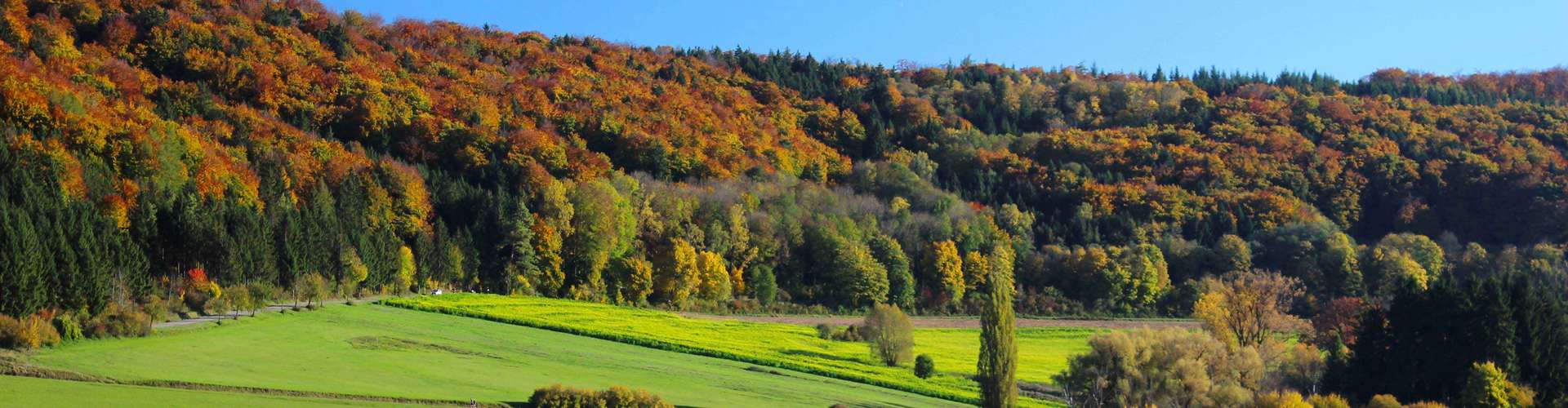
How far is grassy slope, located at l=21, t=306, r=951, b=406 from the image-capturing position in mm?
45906

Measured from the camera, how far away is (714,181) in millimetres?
117812

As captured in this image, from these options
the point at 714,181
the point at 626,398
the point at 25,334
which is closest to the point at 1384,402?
the point at 626,398

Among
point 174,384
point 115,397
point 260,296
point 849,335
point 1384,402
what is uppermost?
point 260,296

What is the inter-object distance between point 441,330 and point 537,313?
11888mm

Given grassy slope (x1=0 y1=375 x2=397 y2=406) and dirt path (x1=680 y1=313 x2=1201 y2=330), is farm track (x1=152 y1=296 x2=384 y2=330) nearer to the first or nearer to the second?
grassy slope (x1=0 y1=375 x2=397 y2=406)

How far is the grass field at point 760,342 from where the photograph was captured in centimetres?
6562

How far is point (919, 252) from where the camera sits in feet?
366

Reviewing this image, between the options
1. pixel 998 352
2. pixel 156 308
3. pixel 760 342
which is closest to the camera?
pixel 156 308

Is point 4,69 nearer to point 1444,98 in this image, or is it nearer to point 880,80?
point 880,80

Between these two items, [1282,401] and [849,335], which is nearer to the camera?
[1282,401]

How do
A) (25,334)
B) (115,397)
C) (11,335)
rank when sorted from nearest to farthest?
(115,397), (11,335), (25,334)

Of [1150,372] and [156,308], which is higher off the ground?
[156,308]

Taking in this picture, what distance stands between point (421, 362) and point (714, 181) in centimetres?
6581

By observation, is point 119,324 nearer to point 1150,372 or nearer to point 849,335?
point 1150,372
